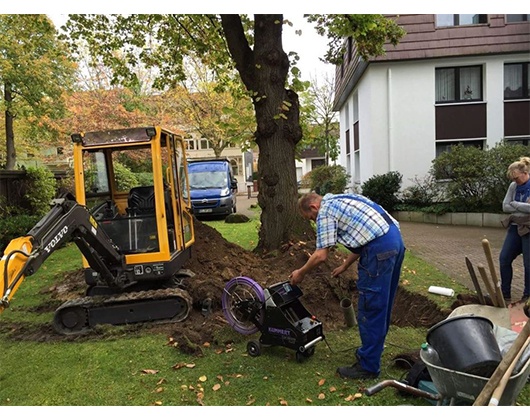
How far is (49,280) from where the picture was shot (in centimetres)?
834

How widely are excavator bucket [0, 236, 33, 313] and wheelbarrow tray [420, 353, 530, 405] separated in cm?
322

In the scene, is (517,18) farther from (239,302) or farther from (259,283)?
(239,302)

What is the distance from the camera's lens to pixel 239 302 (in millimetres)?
4855

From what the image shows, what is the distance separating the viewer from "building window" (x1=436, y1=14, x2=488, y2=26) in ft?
54.2

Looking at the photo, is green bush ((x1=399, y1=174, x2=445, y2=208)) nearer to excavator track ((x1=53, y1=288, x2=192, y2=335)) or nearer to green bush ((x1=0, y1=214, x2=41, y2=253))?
excavator track ((x1=53, y1=288, x2=192, y2=335))

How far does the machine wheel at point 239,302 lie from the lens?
15.9 ft

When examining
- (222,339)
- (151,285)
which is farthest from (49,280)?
(222,339)

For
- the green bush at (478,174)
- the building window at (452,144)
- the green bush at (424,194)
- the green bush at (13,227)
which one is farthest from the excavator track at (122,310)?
the building window at (452,144)

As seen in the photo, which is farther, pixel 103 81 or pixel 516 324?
pixel 103 81

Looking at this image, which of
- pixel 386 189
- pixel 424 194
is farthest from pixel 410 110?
pixel 424 194

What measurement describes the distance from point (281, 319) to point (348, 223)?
1.22m

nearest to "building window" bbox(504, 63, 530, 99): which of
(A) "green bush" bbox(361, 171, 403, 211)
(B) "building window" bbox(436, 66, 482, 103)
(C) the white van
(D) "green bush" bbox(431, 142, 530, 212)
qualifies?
(B) "building window" bbox(436, 66, 482, 103)

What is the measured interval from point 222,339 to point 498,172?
11.2m
